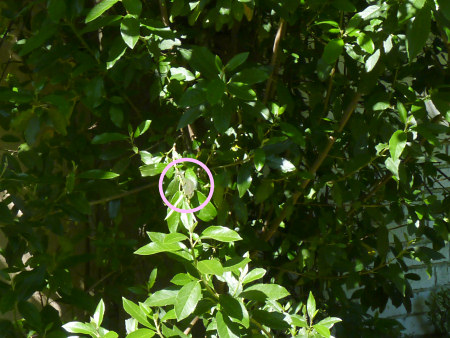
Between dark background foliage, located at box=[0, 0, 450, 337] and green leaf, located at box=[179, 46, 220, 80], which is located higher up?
green leaf, located at box=[179, 46, 220, 80]

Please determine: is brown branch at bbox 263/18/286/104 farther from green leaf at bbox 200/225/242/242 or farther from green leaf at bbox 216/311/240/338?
green leaf at bbox 216/311/240/338

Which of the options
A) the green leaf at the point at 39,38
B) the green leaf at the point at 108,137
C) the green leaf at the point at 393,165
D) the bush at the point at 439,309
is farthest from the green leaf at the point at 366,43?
the bush at the point at 439,309

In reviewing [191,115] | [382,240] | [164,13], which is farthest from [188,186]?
[382,240]

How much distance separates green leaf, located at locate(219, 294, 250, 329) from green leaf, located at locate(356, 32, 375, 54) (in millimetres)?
697

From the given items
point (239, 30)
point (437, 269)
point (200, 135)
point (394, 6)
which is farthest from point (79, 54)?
point (437, 269)

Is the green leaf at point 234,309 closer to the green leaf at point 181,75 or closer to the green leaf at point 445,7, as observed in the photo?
the green leaf at point 181,75

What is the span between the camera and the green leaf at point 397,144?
1756 millimetres

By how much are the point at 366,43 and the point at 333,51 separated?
82 mm

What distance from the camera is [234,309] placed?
148cm

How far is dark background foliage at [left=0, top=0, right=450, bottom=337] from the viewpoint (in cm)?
175

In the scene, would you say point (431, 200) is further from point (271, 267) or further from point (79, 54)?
point (79, 54)

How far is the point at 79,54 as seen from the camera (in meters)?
1.92

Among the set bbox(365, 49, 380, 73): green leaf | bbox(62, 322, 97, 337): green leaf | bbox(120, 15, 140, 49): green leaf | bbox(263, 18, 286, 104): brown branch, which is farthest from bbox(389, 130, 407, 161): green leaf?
bbox(62, 322, 97, 337): green leaf

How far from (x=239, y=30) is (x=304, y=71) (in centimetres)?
29
